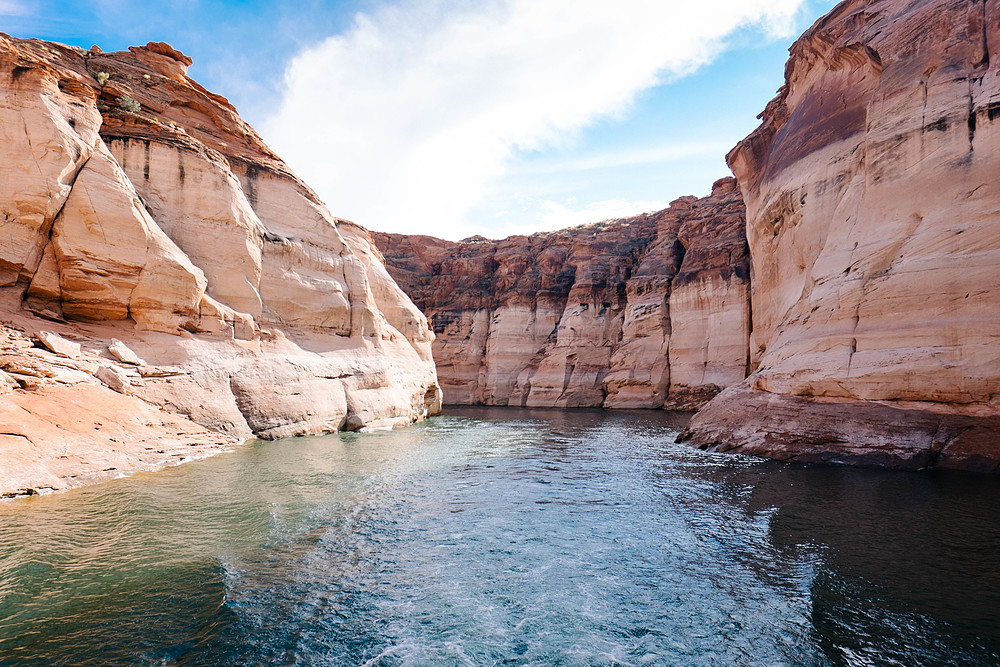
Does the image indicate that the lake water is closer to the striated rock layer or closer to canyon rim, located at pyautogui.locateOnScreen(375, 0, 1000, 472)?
canyon rim, located at pyautogui.locateOnScreen(375, 0, 1000, 472)

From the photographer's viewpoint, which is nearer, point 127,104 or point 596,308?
point 127,104

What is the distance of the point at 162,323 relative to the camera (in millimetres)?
12828

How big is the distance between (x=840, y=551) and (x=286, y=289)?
1698cm

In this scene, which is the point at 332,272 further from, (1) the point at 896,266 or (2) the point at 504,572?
→ (1) the point at 896,266

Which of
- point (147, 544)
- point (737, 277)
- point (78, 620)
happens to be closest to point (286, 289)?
point (147, 544)

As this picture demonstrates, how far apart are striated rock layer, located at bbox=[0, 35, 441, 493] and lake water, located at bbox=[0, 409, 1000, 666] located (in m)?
2.63

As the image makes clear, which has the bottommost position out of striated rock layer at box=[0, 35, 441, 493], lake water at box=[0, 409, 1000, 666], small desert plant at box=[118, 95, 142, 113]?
lake water at box=[0, 409, 1000, 666]

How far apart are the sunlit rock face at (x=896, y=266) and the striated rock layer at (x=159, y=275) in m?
13.4

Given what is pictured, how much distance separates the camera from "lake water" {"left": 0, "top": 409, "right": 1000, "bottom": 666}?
3896 mm

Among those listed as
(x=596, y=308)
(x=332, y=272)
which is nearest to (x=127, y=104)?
(x=332, y=272)

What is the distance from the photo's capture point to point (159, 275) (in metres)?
12.8

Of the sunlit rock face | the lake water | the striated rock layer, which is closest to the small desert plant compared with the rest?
the striated rock layer

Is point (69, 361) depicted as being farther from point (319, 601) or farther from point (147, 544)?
point (319, 601)

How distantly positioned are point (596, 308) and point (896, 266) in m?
29.3
